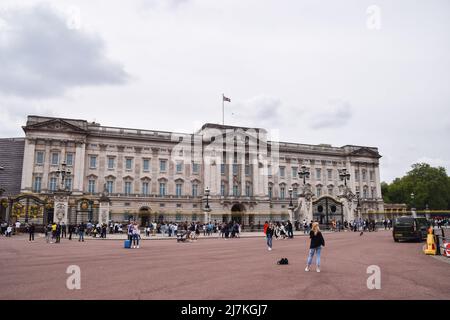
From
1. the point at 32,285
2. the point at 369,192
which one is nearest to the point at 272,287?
the point at 32,285

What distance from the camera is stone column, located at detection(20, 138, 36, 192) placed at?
53375 millimetres

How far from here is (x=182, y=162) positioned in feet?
211

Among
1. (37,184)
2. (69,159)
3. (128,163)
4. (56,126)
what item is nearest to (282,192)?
(128,163)

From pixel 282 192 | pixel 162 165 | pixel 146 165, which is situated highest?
pixel 162 165

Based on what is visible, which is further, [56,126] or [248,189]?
[248,189]

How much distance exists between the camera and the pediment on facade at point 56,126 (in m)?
54.2

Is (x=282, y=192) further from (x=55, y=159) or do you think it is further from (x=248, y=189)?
(x=55, y=159)

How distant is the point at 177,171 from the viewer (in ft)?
209

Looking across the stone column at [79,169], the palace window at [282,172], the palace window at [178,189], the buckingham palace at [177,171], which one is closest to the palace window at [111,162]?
the buckingham palace at [177,171]

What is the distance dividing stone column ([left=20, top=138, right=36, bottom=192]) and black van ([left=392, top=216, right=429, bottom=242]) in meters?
50.5

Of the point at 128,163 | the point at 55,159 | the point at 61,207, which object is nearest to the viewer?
the point at 61,207

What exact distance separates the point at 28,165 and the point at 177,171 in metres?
23.9
